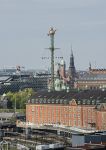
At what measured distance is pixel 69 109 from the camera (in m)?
101

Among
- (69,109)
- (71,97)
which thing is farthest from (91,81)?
(69,109)

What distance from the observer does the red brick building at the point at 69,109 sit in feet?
315

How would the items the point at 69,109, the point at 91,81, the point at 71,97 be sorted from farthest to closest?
the point at 91,81
the point at 71,97
the point at 69,109

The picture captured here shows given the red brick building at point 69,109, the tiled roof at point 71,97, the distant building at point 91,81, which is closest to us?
the red brick building at point 69,109

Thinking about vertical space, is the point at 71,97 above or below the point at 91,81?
below

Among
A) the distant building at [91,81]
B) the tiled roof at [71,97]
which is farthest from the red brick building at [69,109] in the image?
the distant building at [91,81]

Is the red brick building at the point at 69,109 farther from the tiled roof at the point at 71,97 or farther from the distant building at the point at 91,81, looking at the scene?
the distant building at the point at 91,81

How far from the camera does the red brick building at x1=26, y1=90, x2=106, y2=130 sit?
96.1 meters

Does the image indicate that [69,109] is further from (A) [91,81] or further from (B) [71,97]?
(A) [91,81]

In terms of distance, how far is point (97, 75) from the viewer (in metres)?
169

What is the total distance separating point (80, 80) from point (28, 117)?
5668 cm

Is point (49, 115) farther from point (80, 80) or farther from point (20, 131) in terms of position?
point (80, 80)

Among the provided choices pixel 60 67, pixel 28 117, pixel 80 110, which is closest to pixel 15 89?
pixel 60 67

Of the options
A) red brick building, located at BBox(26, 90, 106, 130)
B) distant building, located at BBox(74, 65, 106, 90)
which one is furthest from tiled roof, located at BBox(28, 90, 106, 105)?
distant building, located at BBox(74, 65, 106, 90)
